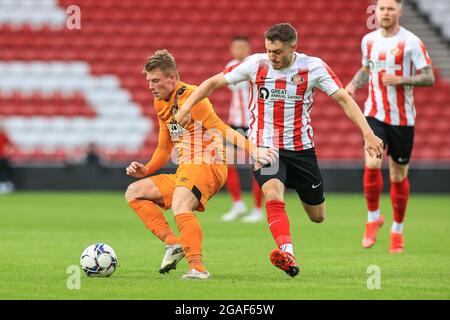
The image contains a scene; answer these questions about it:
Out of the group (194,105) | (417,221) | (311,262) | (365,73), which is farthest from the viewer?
(417,221)

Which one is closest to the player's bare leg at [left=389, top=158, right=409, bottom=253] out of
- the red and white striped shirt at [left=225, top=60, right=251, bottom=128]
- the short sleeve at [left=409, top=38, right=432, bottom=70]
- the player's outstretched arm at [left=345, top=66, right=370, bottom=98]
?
the player's outstretched arm at [left=345, top=66, right=370, bottom=98]

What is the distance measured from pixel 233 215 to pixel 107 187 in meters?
6.04

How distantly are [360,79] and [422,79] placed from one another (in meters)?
0.67

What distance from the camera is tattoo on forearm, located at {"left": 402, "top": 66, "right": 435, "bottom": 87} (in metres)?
8.77

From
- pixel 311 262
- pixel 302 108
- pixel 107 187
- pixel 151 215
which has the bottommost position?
pixel 107 187

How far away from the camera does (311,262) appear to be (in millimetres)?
8016

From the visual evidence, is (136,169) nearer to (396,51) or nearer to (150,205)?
(150,205)

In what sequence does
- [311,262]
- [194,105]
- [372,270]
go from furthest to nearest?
[311,262]
[372,270]
[194,105]

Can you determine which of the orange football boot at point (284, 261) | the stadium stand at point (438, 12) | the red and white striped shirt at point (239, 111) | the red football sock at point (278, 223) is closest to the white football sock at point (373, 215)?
the red football sock at point (278, 223)

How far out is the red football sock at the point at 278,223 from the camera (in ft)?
22.3

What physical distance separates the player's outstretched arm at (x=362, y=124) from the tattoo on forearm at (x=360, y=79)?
2.19 meters

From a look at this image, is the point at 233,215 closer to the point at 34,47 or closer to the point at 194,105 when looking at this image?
the point at 194,105

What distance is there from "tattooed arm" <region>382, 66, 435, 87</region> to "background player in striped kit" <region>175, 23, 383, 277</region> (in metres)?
1.74
